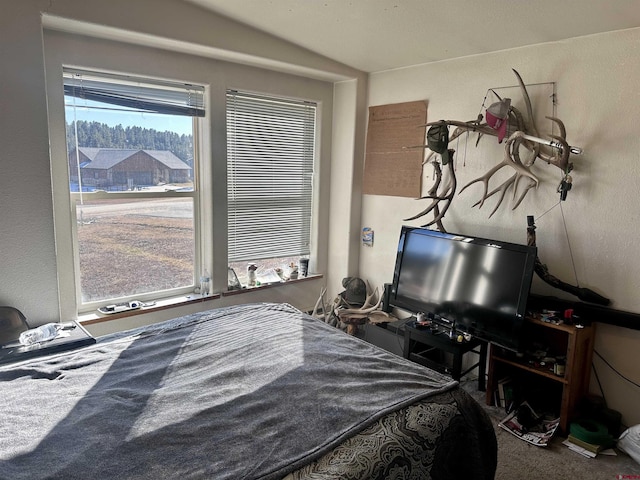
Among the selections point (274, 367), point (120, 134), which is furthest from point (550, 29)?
point (120, 134)

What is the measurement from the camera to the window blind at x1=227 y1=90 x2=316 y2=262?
3.48 m

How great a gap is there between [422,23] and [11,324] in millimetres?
2838

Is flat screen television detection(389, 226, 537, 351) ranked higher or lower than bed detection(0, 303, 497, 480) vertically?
higher

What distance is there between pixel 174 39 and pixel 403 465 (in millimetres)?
2633

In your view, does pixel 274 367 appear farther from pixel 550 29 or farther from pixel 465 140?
pixel 550 29

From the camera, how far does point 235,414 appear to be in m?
1.58

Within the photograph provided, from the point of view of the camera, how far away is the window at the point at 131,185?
2760 mm

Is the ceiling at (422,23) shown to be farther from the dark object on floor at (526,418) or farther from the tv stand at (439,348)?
the dark object on floor at (526,418)

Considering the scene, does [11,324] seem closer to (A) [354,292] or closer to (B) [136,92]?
(B) [136,92]

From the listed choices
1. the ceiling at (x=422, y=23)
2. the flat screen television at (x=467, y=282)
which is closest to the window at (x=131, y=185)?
the ceiling at (x=422, y=23)

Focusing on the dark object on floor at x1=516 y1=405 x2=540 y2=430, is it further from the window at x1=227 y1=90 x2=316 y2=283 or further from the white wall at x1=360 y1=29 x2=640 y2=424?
the window at x1=227 y1=90 x2=316 y2=283

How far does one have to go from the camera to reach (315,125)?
394cm

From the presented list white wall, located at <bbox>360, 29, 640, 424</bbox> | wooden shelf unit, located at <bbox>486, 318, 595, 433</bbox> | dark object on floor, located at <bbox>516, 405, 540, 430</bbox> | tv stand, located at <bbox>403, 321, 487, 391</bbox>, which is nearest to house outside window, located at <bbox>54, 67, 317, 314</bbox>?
tv stand, located at <bbox>403, 321, 487, 391</bbox>

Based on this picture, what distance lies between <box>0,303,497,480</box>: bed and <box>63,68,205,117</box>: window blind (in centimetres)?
156
